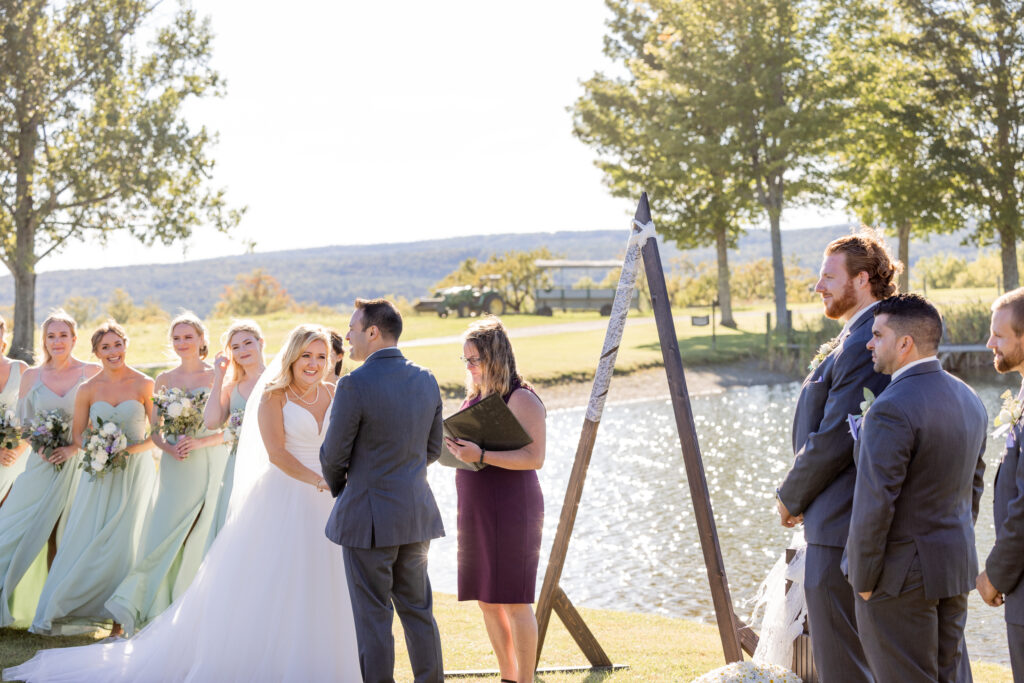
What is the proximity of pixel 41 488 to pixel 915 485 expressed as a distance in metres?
6.19

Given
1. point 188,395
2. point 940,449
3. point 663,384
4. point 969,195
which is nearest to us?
point 940,449

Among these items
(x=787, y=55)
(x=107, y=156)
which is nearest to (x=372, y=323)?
(x=107, y=156)

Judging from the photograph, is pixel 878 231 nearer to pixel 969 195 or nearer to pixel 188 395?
pixel 188 395

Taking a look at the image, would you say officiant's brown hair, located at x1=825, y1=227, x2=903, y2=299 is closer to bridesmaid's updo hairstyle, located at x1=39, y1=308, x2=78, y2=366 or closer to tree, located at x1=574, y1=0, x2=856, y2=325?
bridesmaid's updo hairstyle, located at x1=39, y1=308, x2=78, y2=366

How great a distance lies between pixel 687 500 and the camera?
14336mm

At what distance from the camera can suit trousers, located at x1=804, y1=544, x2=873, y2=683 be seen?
419cm

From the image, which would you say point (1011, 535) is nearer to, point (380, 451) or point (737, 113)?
point (380, 451)

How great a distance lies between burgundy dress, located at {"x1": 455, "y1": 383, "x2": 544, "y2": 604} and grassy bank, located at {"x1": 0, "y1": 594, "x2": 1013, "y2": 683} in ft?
3.36

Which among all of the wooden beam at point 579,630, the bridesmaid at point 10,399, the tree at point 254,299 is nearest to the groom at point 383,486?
the wooden beam at point 579,630

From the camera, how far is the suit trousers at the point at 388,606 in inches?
195

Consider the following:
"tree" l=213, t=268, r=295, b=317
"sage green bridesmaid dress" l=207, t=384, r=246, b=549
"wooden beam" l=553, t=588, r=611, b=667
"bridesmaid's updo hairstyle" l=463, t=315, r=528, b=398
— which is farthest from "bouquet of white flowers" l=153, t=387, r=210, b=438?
"tree" l=213, t=268, r=295, b=317

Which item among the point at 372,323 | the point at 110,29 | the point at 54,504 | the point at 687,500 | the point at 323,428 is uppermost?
the point at 110,29

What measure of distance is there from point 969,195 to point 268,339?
22359mm

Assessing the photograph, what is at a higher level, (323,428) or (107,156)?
(107,156)
